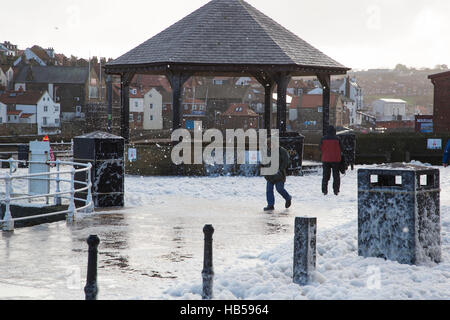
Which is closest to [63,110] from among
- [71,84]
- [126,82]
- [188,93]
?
[71,84]

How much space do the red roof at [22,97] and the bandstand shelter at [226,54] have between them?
7261 cm

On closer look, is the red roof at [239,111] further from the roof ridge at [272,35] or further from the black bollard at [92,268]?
the black bollard at [92,268]

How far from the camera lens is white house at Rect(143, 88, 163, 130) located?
110 m

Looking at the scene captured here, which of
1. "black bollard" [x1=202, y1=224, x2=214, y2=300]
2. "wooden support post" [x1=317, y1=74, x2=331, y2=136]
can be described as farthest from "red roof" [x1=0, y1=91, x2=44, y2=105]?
"black bollard" [x1=202, y1=224, x2=214, y2=300]

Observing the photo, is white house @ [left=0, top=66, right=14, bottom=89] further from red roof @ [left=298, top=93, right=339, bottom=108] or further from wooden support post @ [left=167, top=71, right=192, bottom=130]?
wooden support post @ [left=167, top=71, right=192, bottom=130]

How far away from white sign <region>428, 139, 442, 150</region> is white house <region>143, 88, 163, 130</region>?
267 ft

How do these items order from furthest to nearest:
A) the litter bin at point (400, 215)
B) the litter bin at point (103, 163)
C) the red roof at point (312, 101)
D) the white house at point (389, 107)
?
the white house at point (389, 107) < the red roof at point (312, 101) < the litter bin at point (103, 163) < the litter bin at point (400, 215)

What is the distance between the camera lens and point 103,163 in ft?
49.5

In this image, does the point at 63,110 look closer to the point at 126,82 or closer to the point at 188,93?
the point at 188,93

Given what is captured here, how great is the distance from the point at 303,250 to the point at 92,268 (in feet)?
8.35

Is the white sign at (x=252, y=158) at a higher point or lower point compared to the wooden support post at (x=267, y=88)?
lower

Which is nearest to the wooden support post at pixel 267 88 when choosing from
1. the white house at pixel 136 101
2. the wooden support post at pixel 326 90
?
the wooden support post at pixel 326 90

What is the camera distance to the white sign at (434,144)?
30344 mm
